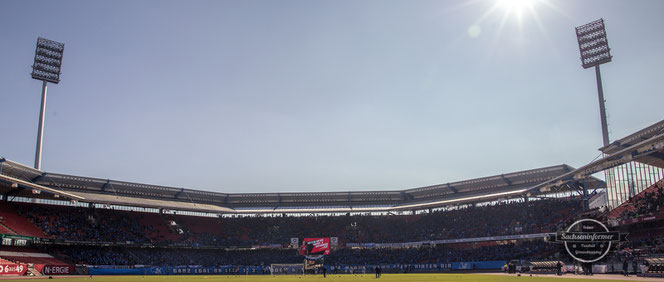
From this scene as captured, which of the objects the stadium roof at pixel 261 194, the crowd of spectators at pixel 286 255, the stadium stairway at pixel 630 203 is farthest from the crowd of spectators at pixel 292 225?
the stadium stairway at pixel 630 203

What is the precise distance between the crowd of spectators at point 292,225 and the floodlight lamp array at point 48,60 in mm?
19717

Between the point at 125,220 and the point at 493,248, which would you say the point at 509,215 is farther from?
the point at 125,220

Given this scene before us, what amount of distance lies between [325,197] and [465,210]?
25.6 m

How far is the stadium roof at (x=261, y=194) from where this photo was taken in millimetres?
68750

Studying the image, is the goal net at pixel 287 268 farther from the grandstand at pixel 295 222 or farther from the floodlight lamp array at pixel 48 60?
the floodlight lamp array at pixel 48 60

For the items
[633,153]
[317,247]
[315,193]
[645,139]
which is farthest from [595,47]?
[315,193]

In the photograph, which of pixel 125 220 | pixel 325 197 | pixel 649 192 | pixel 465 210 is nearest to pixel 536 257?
pixel 649 192

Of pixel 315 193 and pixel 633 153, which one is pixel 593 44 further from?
pixel 315 193

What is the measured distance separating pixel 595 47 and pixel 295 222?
185ft

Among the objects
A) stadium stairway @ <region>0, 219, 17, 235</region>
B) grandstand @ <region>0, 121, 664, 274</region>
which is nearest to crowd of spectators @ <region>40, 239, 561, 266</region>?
grandstand @ <region>0, 121, 664, 274</region>

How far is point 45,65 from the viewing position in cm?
7481

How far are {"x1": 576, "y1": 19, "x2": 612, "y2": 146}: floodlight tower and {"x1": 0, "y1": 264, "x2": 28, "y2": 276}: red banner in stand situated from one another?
73.4 m

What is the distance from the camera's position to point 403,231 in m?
85.8

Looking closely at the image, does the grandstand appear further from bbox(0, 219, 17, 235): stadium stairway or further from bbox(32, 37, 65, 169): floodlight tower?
bbox(32, 37, 65, 169): floodlight tower
